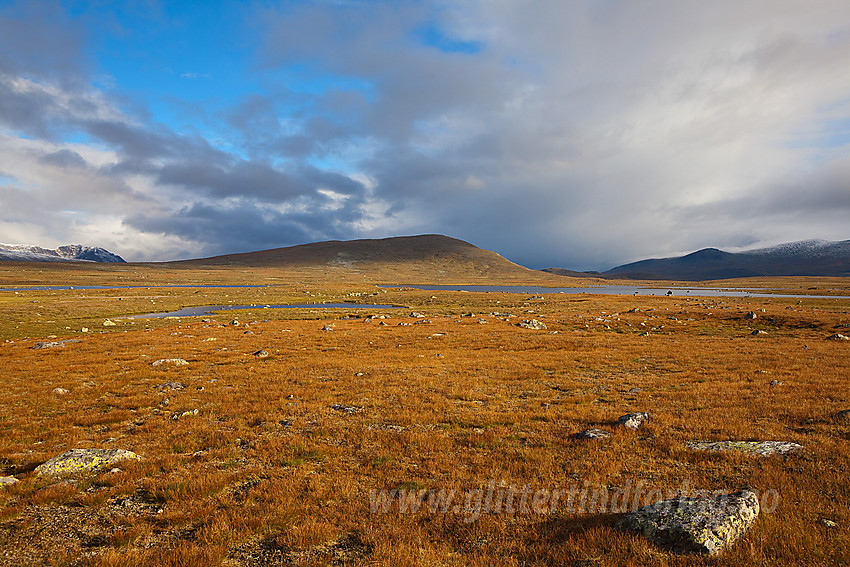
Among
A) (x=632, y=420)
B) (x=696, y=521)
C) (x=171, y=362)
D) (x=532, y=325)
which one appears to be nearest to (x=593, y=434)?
(x=632, y=420)

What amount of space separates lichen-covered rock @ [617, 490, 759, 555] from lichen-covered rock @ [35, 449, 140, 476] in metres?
14.2

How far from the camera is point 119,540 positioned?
7.57m

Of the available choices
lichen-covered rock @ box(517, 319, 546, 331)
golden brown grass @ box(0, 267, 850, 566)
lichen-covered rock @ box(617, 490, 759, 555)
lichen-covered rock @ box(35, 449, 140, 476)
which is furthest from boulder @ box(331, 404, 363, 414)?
lichen-covered rock @ box(517, 319, 546, 331)

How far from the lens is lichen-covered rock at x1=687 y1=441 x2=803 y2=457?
10609mm

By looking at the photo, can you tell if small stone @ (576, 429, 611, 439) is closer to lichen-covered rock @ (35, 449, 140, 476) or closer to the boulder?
the boulder

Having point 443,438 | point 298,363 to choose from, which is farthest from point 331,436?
point 298,363

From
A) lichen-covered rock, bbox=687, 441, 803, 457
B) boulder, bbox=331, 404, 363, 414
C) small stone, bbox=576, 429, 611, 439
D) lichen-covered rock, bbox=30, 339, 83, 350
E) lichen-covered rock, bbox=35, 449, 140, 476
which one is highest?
lichen-covered rock, bbox=687, 441, 803, 457

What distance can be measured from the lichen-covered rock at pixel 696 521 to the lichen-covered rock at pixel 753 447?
172 inches

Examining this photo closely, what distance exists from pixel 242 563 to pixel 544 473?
7456mm

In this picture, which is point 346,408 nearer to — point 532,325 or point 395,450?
point 395,450

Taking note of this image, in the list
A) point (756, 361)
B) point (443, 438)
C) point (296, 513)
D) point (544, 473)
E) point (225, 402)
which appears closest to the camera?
point (296, 513)

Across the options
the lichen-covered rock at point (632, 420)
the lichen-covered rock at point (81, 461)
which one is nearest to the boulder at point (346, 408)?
the lichen-covered rock at point (81, 461)

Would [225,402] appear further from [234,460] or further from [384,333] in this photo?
[384,333]

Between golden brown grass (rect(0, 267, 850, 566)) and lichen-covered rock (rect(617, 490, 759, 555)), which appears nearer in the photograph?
lichen-covered rock (rect(617, 490, 759, 555))
